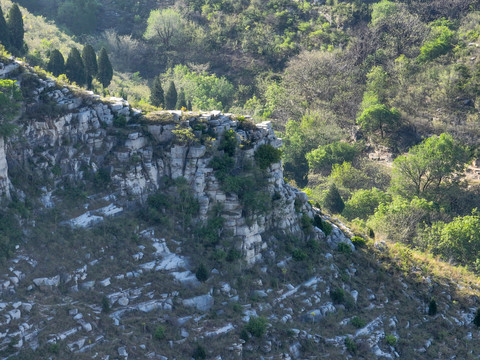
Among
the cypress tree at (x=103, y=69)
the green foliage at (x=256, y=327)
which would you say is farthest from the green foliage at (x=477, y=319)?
→ the cypress tree at (x=103, y=69)

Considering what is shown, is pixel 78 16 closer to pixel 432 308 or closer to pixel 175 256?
pixel 175 256

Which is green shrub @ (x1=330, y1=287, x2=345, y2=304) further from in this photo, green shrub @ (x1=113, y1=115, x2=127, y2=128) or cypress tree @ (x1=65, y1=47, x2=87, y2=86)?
cypress tree @ (x1=65, y1=47, x2=87, y2=86)

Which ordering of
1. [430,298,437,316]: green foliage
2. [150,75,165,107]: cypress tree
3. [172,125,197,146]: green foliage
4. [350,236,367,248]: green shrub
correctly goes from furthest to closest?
1. [150,75,165,107]: cypress tree
2. [350,236,367,248]: green shrub
3. [430,298,437,316]: green foliage
4. [172,125,197,146]: green foliage

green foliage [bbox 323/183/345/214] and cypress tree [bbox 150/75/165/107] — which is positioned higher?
cypress tree [bbox 150/75/165/107]

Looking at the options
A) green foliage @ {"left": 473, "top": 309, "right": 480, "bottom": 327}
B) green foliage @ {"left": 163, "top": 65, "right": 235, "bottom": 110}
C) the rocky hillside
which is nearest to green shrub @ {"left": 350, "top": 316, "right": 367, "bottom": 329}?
the rocky hillside

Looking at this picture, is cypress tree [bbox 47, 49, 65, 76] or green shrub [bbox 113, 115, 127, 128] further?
cypress tree [bbox 47, 49, 65, 76]

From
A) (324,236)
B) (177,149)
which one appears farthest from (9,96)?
(324,236)
